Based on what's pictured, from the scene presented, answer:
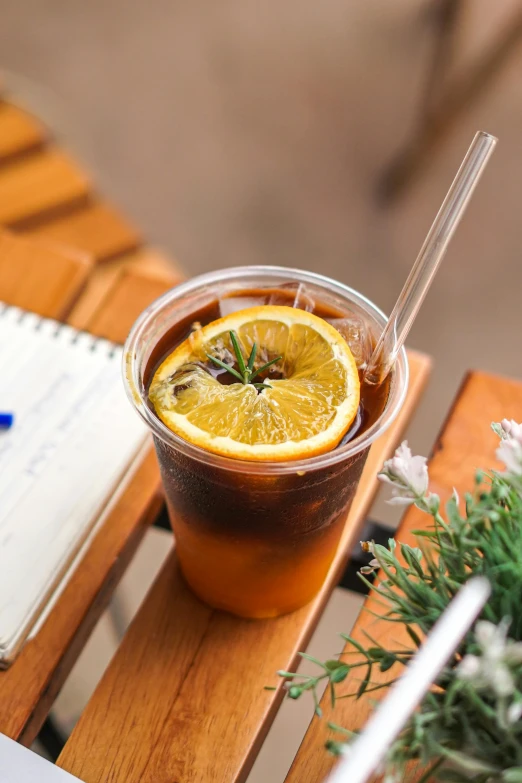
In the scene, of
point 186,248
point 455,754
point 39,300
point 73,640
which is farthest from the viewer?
point 186,248

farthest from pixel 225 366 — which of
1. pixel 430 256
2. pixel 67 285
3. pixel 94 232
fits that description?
pixel 94 232

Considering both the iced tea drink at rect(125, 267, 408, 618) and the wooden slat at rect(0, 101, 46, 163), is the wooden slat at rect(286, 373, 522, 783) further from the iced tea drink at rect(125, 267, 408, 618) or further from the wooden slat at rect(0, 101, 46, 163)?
the wooden slat at rect(0, 101, 46, 163)

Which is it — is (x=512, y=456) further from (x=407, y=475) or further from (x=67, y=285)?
(x=67, y=285)

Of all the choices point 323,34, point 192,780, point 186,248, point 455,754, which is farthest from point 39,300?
point 323,34

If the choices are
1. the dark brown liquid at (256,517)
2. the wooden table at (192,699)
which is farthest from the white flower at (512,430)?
the wooden table at (192,699)

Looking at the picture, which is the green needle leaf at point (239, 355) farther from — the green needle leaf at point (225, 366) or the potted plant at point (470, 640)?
the potted plant at point (470, 640)

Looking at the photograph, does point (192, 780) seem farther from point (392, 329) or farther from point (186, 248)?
point (186, 248)
